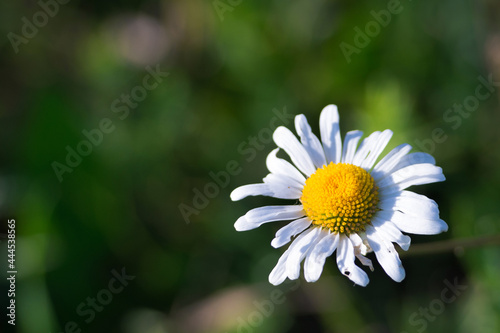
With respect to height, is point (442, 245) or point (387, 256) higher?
point (387, 256)

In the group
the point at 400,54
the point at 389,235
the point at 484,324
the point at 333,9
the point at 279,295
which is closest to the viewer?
the point at 389,235

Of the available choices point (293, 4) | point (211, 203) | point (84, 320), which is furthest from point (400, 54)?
point (84, 320)

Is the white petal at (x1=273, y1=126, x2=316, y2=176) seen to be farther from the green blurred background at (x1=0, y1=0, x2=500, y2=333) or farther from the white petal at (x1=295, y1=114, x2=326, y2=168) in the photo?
the green blurred background at (x1=0, y1=0, x2=500, y2=333)

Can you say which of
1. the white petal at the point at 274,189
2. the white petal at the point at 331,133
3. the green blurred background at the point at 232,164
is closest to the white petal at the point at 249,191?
the white petal at the point at 274,189

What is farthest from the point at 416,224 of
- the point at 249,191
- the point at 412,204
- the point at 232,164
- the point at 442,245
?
the point at 232,164

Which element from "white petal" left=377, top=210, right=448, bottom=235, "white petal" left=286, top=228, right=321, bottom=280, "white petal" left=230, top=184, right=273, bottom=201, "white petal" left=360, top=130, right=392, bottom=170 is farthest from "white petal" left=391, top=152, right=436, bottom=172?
"white petal" left=230, top=184, right=273, bottom=201

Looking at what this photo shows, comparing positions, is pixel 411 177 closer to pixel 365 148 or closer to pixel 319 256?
pixel 365 148

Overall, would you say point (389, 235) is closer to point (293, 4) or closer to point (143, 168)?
point (143, 168)
